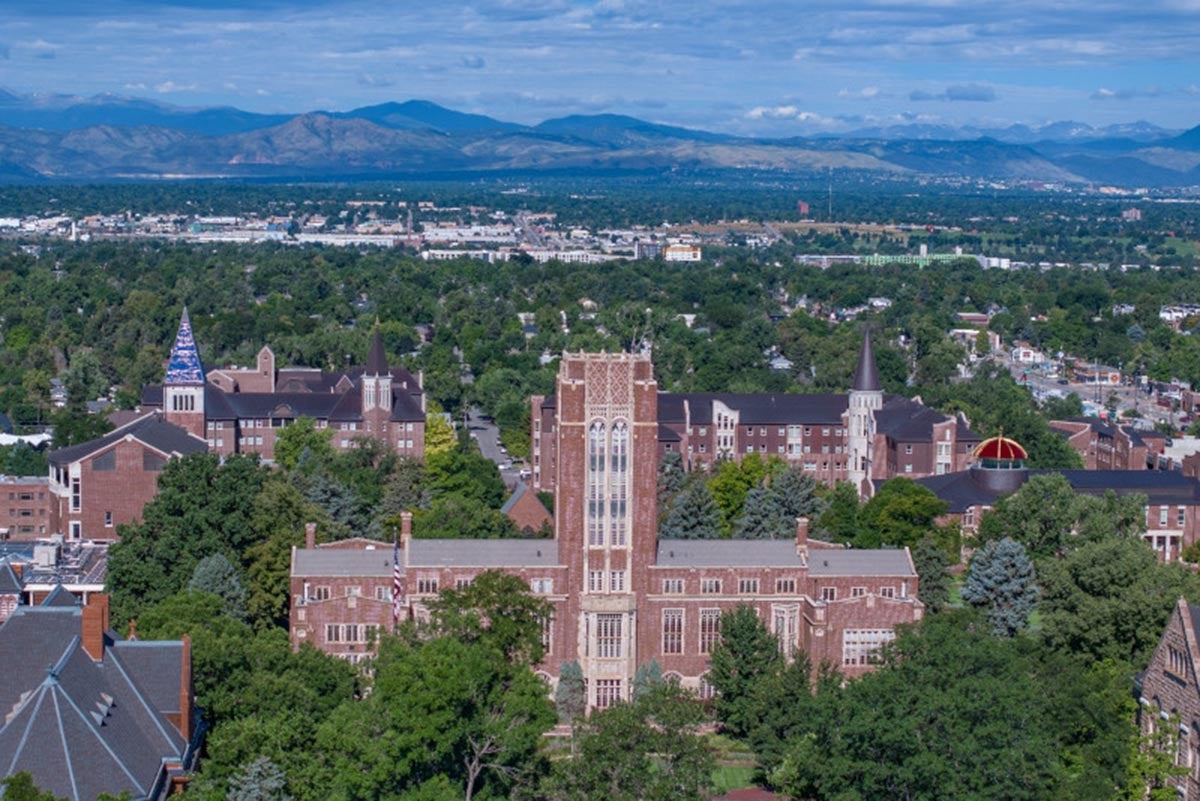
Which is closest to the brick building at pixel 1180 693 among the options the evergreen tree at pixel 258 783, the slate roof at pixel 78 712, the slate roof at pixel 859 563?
the slate roof at pixel 859 563

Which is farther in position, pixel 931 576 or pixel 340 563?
pixel 931 576

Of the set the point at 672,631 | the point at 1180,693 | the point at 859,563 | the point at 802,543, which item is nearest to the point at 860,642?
the point at 859,563

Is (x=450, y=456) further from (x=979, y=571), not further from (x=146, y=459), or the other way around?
(x=979, y=571)

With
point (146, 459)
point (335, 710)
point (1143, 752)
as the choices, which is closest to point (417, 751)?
point (335, 710)

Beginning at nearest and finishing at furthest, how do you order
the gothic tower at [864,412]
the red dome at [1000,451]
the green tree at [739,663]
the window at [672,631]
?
the green tree at [739,663], the window at [672,631], the red dome at [1000,451], the gothic tower at [864,412]

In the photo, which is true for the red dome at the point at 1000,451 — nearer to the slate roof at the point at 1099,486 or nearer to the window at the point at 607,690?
the slate roof at the point at 1099,486

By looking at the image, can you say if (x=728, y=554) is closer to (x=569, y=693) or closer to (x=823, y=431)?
(x=569, y=693)
